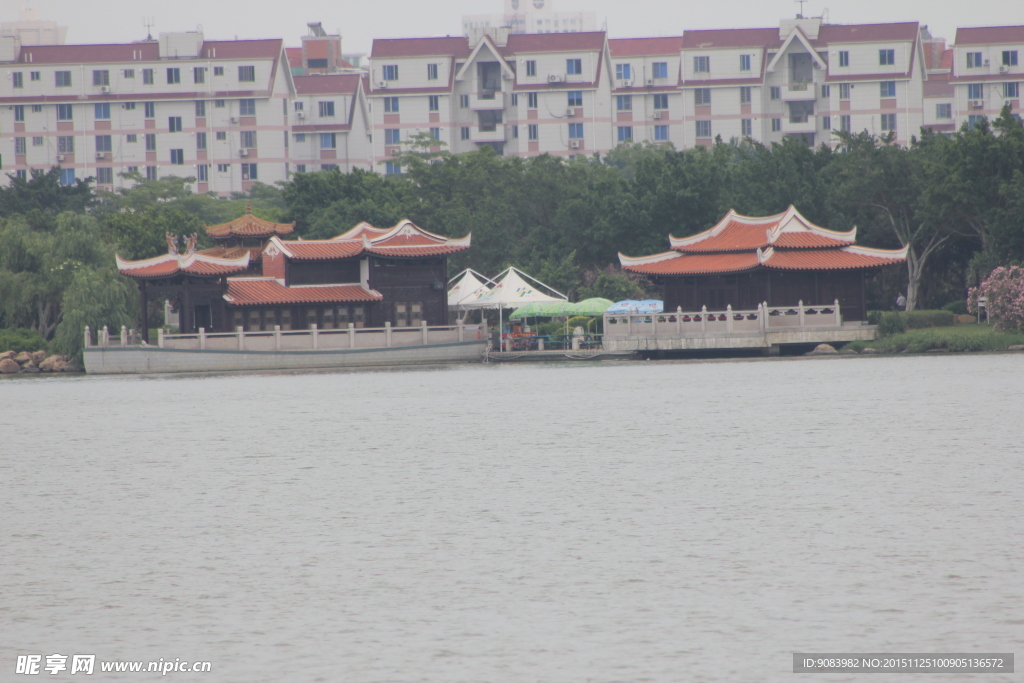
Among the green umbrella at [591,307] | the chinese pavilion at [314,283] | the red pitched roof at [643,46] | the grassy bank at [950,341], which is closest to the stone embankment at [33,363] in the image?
the chinese pavilion at [314,283]

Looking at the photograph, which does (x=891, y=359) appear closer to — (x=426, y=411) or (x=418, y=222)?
(x=426, y=411)

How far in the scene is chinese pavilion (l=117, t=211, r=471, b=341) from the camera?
55312 millimetres

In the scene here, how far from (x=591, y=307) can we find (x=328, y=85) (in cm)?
5847

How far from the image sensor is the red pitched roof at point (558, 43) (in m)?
99.1

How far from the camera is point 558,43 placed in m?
99.9

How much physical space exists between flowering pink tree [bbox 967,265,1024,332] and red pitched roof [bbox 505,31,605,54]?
2126 inches

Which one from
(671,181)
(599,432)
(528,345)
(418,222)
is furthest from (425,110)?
(599,432)

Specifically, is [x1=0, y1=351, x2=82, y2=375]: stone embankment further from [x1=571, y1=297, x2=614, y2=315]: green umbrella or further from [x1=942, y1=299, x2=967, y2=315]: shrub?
[x1=942, y1=299, x2=967, y2=315]: shrub

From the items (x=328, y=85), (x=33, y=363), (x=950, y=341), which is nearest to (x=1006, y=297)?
(x=950, y=341)

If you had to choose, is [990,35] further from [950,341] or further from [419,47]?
[950,341]

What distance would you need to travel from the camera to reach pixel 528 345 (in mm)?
56719

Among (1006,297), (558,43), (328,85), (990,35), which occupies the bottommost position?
(1006,297)

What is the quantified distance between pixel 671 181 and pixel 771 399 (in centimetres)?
2808

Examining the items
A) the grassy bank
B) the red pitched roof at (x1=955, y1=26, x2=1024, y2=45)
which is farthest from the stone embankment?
the red pitched roof at (x1=955, y1=26, x2=1024, y2=45)
